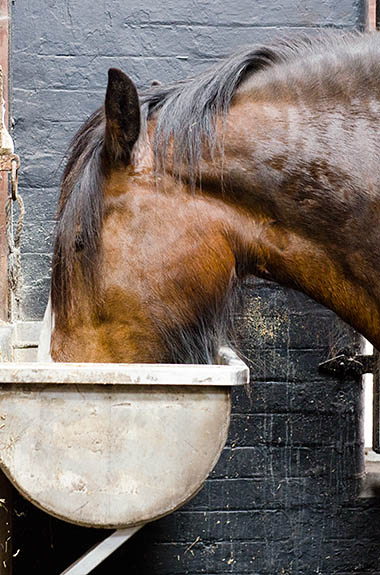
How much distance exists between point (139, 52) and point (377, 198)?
1.06 m

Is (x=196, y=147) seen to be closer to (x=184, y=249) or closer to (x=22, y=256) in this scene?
(x=184, y=249)

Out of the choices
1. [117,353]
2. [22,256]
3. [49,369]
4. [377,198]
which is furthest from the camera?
[22,256]

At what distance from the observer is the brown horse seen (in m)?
1.27

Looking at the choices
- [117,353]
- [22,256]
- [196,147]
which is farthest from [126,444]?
[22,256]

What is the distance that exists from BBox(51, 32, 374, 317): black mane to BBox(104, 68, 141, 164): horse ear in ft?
0.14

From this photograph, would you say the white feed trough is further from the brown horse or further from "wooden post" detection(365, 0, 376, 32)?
"wooden post" detection(365, 0, 376, 32)

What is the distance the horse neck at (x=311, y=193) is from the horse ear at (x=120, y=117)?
178 millimetres

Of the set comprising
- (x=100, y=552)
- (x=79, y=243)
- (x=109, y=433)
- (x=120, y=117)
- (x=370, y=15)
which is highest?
(x=370, y=15)

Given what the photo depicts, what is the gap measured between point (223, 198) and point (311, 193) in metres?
0.16

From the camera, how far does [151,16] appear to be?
205 cm

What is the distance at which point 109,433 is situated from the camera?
3.61 feet

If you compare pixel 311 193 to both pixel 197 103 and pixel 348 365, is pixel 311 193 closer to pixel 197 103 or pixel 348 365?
pixel 197 103

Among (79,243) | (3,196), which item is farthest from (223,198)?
(3,196)

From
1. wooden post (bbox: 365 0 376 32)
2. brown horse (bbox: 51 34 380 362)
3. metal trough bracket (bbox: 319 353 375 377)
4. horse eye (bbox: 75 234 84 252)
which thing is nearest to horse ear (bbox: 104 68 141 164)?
brown horse (bbox: 51 34 380 362)
